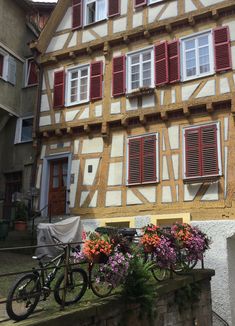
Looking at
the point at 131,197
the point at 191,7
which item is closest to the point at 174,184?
the point at 131,197

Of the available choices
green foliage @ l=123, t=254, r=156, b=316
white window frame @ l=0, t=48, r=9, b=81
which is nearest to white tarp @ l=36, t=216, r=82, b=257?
green foliage @ l=123, t=254, r=156, b=316

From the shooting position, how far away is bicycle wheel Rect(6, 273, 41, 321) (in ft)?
17.7

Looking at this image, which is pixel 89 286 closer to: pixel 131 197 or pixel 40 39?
pixel 131 197

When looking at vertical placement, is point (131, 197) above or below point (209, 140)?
below

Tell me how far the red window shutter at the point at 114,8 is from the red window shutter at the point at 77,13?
1.32 metres

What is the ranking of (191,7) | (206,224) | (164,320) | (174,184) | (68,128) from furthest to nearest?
1. (68,128)
2. (191,7)
3. (174,184)
4. (206,224)
5. (164,320)

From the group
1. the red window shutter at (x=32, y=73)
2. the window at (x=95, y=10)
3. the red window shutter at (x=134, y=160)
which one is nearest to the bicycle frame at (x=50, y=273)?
the red window shutter at (x=134, y=160)

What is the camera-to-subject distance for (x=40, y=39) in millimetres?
16531

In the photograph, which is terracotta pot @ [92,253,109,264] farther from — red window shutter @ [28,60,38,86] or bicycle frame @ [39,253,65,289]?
red window shutter @ [28,60,38,86]

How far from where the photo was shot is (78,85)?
1582 cm

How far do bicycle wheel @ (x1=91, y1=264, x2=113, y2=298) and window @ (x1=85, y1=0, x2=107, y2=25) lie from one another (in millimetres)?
11451

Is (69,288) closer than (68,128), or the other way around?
(69,288)

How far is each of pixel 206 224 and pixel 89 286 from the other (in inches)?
248

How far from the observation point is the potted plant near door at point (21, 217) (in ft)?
48.7
